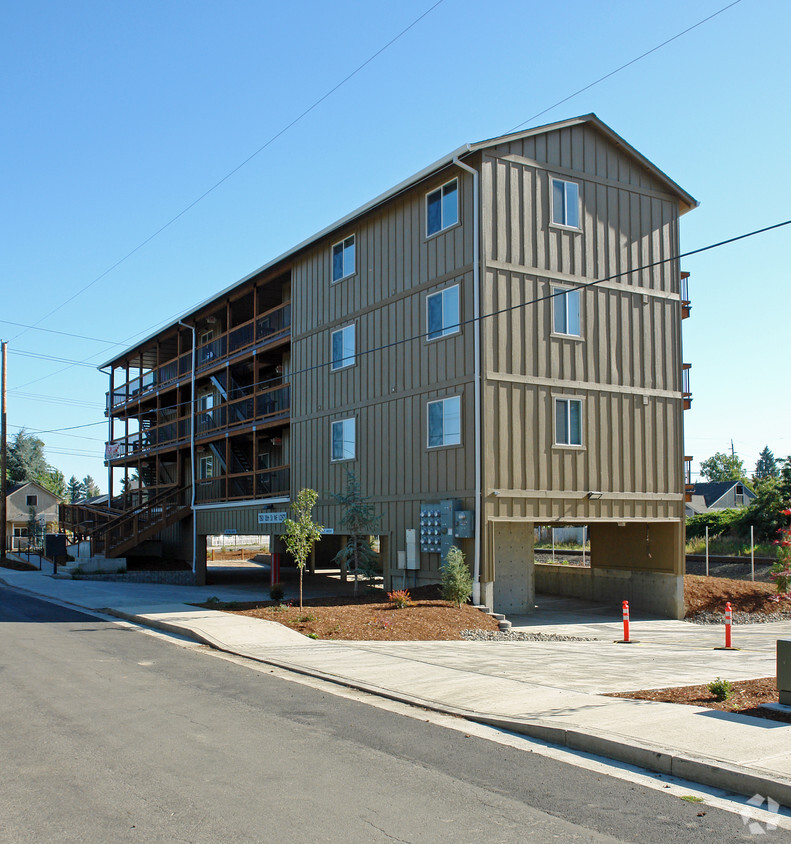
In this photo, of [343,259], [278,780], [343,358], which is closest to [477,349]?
Result: [343,358]

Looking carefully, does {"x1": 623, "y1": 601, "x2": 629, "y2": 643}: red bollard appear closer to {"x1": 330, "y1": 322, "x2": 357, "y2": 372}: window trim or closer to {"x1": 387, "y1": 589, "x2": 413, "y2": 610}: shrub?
{"x1": 387, "y1": 589, "x2": 413, "y2": 610}: shrub

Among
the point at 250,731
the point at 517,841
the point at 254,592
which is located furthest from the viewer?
the point at 254,592

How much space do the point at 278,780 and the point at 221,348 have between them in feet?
99.2

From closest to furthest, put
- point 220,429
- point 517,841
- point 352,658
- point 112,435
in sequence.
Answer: point 517,841 < point 352,658 < point 220,429 < point 112,435

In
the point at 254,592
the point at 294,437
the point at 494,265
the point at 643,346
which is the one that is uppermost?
→ the point at 494,265

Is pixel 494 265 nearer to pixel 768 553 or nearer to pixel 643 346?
pixel 643 346

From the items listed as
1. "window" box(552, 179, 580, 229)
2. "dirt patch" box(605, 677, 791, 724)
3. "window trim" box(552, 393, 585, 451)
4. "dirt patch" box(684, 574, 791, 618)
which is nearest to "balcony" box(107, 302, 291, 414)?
"window" box(552, 179, 580, 229)

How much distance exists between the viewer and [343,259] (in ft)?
90.3

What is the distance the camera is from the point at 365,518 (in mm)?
23188

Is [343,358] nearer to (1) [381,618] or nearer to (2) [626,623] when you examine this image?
(1) [381,618]

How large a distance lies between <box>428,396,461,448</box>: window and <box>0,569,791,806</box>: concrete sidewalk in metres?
5.10

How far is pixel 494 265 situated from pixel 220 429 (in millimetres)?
17327

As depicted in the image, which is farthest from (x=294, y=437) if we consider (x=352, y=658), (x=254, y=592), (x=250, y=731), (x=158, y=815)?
(x=158, y=815)

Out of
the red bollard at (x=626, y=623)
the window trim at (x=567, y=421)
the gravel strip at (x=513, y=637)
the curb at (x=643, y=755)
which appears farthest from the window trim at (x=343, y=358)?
the curb at (x=643, y=755)
